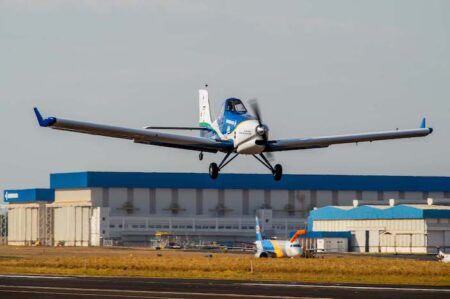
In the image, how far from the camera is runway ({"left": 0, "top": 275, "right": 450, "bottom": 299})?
5409 cm

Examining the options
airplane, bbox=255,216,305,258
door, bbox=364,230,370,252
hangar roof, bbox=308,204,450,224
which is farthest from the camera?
door, bbox=364,230,370,252

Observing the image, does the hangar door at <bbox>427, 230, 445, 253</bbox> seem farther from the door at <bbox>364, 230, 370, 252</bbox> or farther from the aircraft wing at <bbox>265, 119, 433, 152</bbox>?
the aircraft wing at <bbox>265, 119, 433, 152</bbox>

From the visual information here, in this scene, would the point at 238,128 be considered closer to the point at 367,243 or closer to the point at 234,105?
the point at 234,105

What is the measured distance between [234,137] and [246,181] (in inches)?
4632

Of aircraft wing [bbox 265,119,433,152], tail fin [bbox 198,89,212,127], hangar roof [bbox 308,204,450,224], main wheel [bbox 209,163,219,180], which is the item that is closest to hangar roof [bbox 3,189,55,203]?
hangar roof [bbox 308,204,450,224]

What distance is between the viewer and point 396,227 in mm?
140250

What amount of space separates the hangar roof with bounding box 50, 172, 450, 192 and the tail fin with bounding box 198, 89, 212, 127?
3830 inches

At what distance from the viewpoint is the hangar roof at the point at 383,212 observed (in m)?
137

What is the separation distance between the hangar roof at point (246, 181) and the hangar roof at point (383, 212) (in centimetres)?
2545

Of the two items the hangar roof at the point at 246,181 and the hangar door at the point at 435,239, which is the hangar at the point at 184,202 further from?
the hangar door at the point at 435,239

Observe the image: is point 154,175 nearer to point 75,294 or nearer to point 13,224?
point 13,224

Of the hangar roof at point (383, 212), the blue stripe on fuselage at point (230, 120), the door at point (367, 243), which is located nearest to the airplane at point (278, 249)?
the hangar roof at point (383, 212)

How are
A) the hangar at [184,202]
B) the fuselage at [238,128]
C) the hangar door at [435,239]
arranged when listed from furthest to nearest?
the hangar at [184,202] < the hangar door at [435,239] < the fuselage at [238,128]

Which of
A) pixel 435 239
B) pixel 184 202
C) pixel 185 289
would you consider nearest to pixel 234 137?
pixel 185 289
